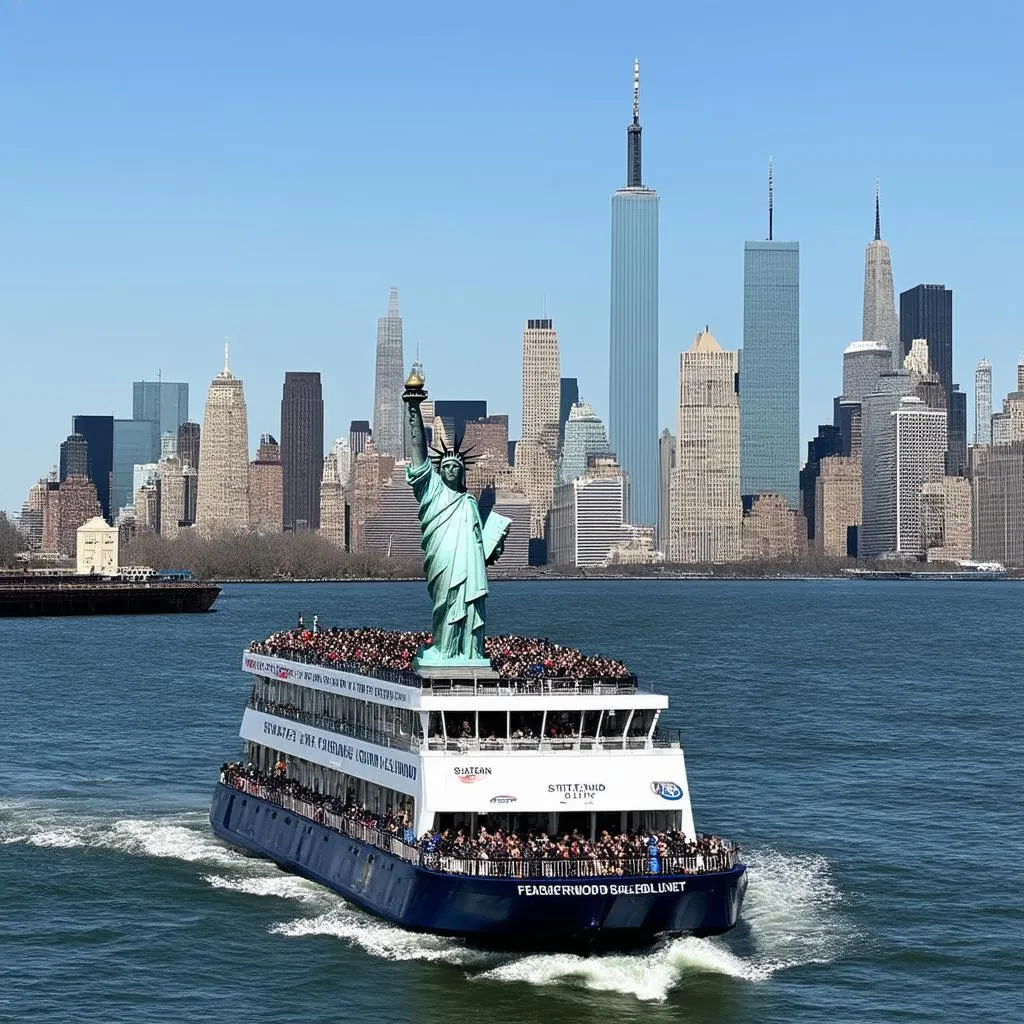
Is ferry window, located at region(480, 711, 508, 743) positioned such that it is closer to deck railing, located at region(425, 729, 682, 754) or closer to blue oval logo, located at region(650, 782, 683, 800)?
deck railing, located at region(425, 729, 682, 754)

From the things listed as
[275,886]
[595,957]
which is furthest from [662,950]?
[275,886]

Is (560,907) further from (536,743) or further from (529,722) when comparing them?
(529,722)

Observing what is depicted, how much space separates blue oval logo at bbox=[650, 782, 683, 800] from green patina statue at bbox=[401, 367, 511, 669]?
16.9 feet

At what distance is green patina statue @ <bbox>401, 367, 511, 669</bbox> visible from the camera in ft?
136

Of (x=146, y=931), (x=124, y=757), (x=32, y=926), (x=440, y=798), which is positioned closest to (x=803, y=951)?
(x=440, y=798)

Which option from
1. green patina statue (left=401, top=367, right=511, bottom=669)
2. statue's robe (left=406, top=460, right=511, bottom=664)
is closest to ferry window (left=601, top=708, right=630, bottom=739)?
green patina statue (left=401, top=367, right=511, bottom=669)

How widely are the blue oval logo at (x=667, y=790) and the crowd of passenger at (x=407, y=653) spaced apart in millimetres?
2758

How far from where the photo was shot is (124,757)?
6388 cm

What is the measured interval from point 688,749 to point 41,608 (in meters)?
127

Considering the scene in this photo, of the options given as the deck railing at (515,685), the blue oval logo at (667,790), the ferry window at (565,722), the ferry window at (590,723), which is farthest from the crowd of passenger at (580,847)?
the deck railing at (515,685)

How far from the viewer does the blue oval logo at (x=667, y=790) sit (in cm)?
3762

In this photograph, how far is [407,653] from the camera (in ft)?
148

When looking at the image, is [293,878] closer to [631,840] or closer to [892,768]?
[631,840]

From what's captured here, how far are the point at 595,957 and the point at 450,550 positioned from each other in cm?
1005
